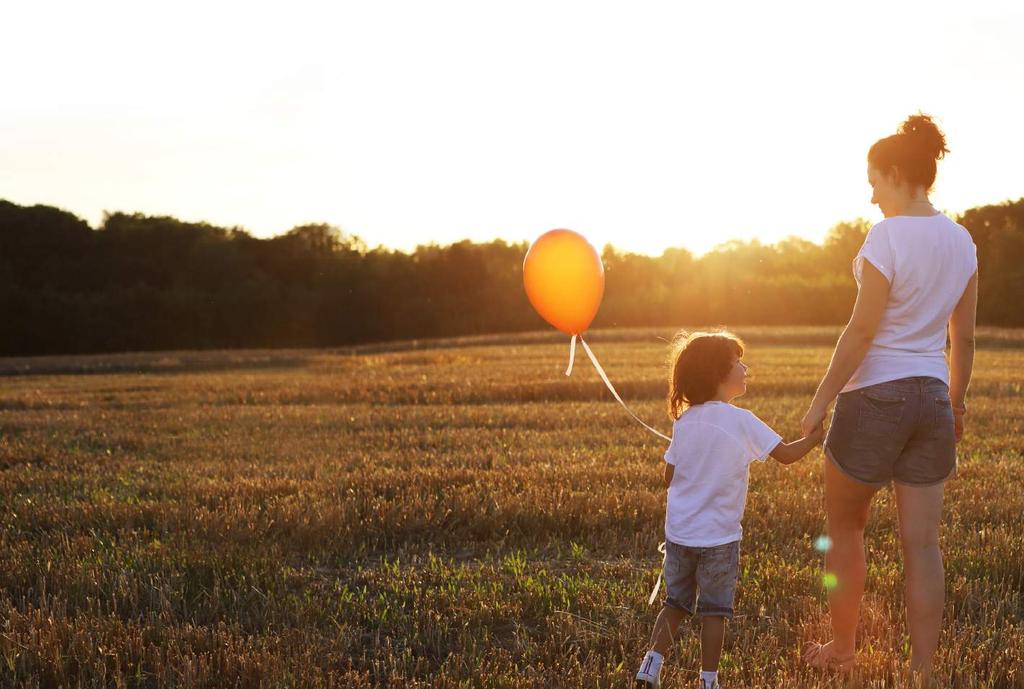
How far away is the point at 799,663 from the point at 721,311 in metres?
52.2

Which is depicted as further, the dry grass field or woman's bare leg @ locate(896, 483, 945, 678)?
the dry grass field

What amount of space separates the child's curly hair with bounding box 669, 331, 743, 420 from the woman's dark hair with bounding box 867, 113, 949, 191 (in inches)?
39.0

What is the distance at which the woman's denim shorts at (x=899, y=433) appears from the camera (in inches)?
139

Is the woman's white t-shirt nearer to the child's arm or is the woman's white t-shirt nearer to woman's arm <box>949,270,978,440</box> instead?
woman's arm <box>949,270,978,440</box>

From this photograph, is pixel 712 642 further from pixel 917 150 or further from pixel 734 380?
pixel 917 150

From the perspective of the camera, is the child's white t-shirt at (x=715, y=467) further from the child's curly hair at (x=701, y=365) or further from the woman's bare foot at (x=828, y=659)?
the woman's bare foot at (x=828, y=659)

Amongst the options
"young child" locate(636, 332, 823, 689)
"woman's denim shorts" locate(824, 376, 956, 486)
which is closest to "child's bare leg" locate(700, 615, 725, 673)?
"young child" locate(636, 332, 823, 689)

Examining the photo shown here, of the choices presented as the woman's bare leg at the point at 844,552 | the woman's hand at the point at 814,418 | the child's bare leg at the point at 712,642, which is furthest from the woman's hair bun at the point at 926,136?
the child's bare leg at the point at 712,642

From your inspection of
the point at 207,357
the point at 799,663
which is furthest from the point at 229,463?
the point at 207,357

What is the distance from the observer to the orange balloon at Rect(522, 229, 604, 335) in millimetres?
5172

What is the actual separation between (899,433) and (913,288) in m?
0.60

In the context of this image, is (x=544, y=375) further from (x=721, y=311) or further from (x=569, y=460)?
(x=721, y=311)

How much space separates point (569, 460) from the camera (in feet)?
30.1

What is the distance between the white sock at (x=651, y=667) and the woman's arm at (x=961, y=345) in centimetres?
163
